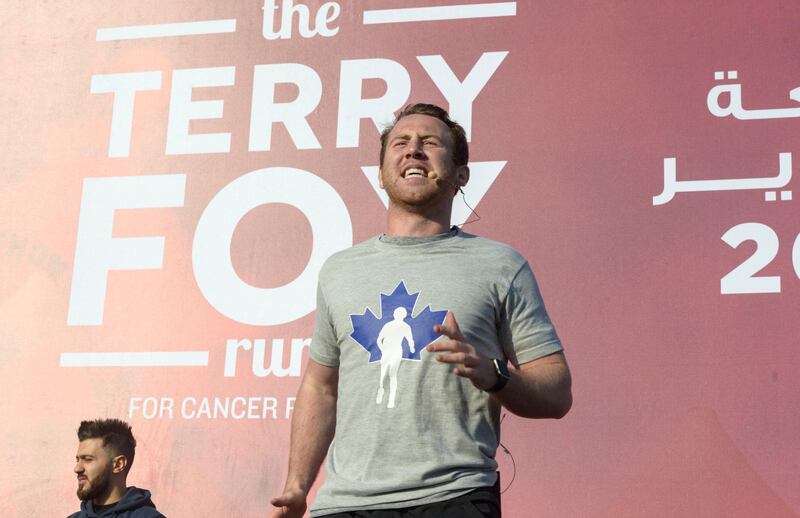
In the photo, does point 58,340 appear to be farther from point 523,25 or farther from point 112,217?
point 523,25

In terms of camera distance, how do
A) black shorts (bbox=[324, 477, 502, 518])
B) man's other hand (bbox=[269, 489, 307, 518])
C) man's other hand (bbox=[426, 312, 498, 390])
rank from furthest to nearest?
1. man's other hand (bbox=[269, 489, 307, 518])
2. black shorts (bbox=[324, 477, 502, 518])
3. man's other hand (bbox=[426, 312, 498, 390])

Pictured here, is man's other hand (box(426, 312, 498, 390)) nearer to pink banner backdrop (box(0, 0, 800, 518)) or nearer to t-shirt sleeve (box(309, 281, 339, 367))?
t-shirt sleeve (box(309, 281, 339, 367))

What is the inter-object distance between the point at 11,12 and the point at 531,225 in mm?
2006

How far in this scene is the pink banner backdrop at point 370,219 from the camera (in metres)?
3.04

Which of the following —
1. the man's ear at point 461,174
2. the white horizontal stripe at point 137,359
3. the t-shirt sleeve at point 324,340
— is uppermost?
the man's ear at point 461,174

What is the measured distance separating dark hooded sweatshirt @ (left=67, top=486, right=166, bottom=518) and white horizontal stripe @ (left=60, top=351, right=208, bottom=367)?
0.38m

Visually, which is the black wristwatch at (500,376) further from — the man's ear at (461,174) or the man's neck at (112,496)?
the man's neck at (112,496)

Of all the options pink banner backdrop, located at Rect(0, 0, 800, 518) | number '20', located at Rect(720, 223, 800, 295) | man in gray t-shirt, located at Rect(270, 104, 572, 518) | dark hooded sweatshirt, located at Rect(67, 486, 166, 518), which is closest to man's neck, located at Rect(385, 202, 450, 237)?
man in gray t-shirt, located at Rect(270, 104, 572, 518)

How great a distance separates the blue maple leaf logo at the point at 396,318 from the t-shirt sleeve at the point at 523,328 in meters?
0.12

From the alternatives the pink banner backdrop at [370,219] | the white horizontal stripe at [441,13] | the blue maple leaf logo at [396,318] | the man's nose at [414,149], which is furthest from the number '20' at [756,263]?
the blue maple leaf logo at [396,318]

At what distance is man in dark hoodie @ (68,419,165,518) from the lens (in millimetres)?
3215

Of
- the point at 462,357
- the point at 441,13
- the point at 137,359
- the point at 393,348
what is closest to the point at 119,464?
the point at 137,359

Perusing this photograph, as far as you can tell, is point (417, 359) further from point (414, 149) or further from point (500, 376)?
point (414, 149)

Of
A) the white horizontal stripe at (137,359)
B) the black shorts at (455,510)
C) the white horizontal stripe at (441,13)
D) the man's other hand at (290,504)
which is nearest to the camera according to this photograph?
the black shorts at (455,510)
